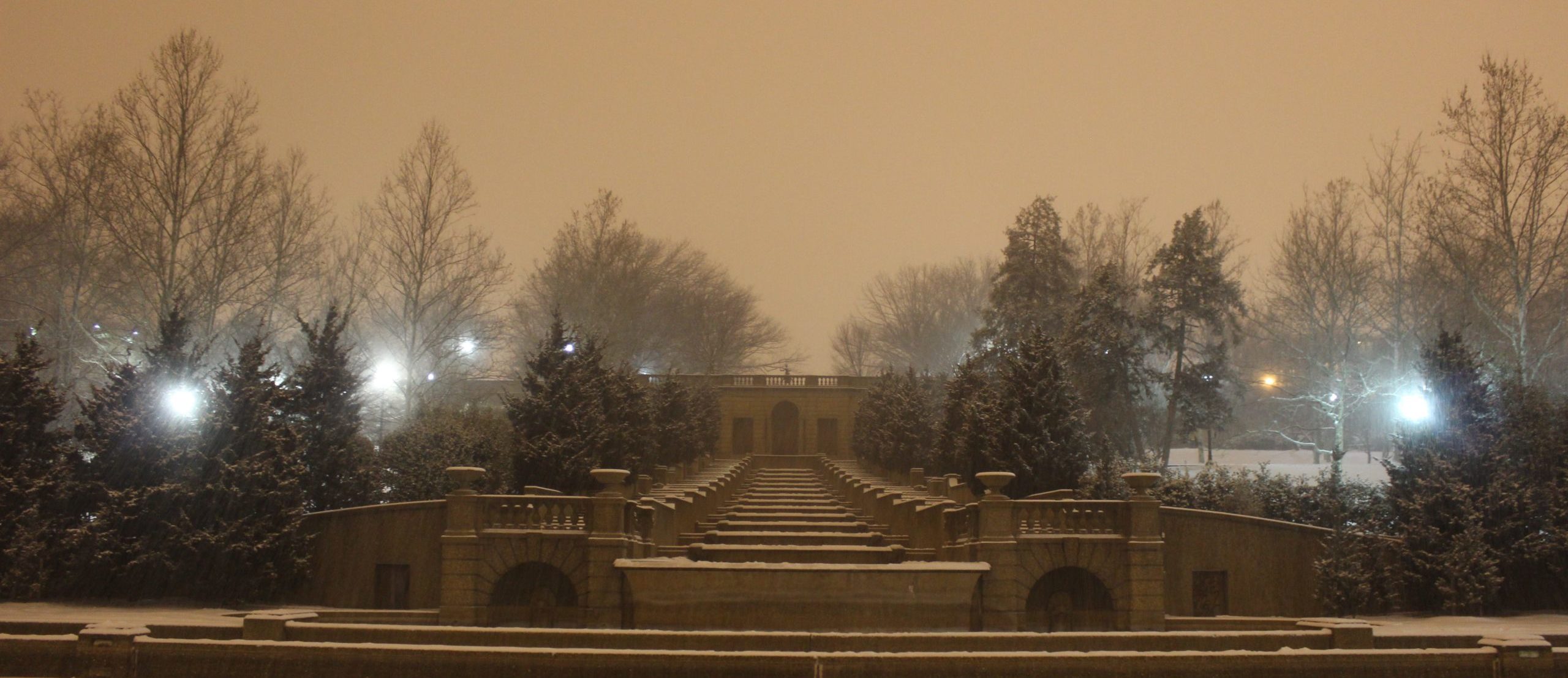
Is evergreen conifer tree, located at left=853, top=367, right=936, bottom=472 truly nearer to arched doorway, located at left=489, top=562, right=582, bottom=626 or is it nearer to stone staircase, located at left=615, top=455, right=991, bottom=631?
arched doorway, located at left=489, top=562, right=582, bottom=626

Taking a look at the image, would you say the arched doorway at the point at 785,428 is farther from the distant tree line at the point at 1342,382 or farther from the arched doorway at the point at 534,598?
the arched doorway at the point at 534,598

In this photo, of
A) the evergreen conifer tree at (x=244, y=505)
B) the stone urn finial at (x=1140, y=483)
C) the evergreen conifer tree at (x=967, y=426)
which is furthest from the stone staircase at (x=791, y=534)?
the evergreen conifer tree at (x=244, y=505)

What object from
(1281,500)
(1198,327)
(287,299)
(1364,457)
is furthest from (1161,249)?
(287,299)

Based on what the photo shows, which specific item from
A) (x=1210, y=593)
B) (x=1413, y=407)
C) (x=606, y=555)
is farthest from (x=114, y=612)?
(x=1413, y=407)

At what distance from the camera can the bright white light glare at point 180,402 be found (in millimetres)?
21375

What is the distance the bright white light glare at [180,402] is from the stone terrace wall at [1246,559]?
18.1 m

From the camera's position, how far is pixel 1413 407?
107ft

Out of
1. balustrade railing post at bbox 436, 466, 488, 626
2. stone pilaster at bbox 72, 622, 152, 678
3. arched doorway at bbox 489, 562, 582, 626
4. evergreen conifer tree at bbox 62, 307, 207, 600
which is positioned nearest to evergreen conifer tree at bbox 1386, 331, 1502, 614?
arched doorway at bbox 489, 562, 582, 626

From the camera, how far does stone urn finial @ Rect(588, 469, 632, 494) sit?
17427 millimetres

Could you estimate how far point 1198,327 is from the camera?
4316 cm

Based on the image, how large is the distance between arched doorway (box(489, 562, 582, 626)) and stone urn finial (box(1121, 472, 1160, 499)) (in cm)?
870

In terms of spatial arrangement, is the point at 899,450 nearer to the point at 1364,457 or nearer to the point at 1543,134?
the point at 1543,134

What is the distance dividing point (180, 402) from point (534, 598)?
8584 mm

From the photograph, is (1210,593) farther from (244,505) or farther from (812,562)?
(244,505)
